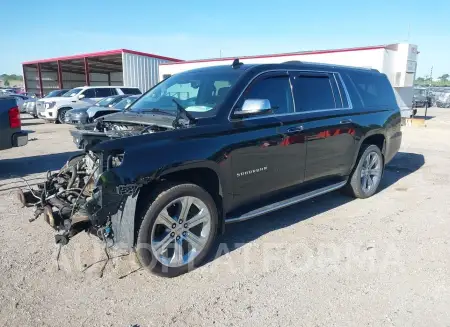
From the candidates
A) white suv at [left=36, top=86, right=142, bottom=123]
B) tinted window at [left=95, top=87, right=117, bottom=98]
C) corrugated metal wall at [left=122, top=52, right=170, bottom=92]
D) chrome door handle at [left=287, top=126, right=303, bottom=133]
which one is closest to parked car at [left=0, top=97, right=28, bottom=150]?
chrome door handle at [left=287, top=126, right=303, bottom=133]

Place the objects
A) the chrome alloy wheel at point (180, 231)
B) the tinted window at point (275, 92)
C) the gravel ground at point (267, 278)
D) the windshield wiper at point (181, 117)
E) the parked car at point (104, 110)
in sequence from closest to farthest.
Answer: the gravel ground at point (267, 278) → the chrome alloy wheel at point (180, 231) → the windshield wiper at point (181, 117) → the tinted window at point (275, 92) → the parked car at point (104, 110)

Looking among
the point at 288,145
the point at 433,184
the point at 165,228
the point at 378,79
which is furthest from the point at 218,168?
the point at 433,184

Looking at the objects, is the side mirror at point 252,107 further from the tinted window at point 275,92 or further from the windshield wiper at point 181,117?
the windshield wiper at point 181,117

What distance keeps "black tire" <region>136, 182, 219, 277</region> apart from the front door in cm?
48

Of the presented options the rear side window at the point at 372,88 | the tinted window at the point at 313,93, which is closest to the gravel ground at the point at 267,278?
the tinted window at the point at 313,93

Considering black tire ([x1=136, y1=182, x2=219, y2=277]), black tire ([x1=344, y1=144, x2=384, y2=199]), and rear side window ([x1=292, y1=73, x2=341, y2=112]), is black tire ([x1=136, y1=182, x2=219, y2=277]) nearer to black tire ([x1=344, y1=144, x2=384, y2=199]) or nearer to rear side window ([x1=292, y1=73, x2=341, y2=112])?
rear side window ([x1=292, y1=73, x2=341, y2=112])

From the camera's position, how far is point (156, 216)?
3188 mm

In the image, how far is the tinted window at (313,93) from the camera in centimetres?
441

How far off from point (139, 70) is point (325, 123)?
24.7m

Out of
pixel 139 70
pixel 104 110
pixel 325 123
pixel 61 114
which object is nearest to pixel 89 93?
pixel 61 114

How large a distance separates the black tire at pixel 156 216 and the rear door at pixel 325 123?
1667mm

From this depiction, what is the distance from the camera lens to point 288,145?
416 centimetres

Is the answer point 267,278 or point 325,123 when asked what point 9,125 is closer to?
point 325,123

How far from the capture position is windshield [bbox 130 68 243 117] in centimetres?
381
